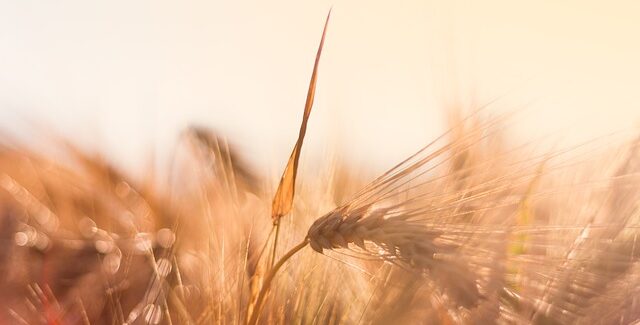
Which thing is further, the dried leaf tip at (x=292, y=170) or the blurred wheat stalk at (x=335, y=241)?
the dried leaf tip at (x=292, y=170)

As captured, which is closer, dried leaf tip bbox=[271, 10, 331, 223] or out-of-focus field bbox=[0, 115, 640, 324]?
out-of-focus field bbox=[0, 115, 640, 324]

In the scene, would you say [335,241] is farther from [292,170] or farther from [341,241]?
[292,170]

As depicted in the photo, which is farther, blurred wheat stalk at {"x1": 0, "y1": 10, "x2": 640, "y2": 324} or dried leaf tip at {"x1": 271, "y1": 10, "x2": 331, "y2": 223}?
dried leaf tip at {"x1": 271, "y1": 10, "x2": 331, "y2": 223}

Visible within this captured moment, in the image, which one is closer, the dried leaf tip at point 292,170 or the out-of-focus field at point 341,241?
the out-of-focus field at point 341,241

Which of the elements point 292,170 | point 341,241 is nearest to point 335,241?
point 341,241

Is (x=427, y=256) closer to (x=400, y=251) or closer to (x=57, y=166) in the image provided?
(x=400, y=251)

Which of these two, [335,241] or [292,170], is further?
[292,170]
